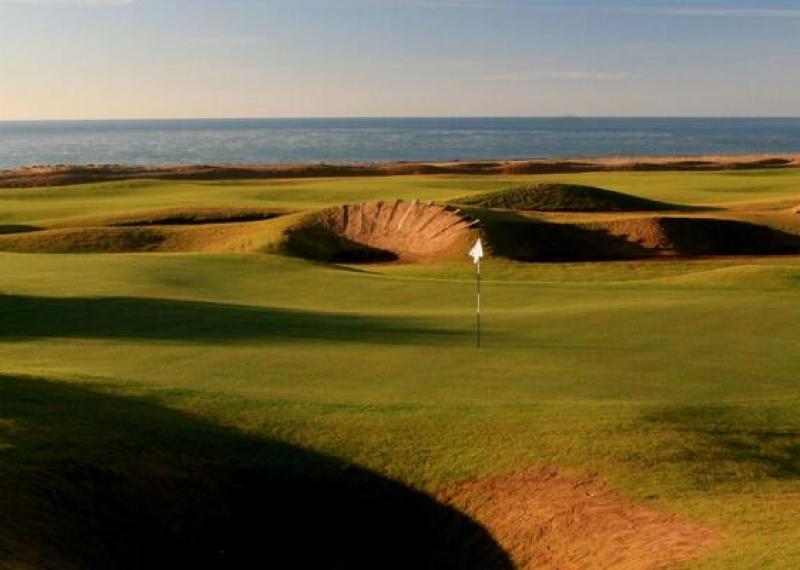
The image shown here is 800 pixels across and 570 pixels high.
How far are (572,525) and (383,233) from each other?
33.3 m

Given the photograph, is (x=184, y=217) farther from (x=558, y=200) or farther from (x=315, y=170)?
(x=315, y=170)

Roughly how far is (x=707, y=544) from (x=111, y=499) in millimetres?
6761

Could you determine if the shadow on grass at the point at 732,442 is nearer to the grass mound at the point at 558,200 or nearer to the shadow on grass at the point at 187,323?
the shadow on grass at the point at 187,323

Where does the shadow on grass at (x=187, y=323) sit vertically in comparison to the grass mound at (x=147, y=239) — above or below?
above

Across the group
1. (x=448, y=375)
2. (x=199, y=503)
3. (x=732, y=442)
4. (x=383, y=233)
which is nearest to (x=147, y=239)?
(x=383, y=233)

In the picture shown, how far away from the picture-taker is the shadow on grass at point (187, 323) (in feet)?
60.9

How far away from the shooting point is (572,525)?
10.9 meters

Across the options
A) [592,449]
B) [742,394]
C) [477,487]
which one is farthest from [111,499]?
[742,394]

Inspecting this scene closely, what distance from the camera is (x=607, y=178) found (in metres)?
78.0

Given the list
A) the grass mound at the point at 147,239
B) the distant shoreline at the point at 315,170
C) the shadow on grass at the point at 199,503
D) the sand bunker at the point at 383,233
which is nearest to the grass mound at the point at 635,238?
the sand bunker at the point at 383,233

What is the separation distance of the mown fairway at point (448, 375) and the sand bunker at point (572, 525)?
0.92 ft

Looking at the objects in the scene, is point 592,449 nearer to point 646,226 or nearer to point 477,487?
point 477,487

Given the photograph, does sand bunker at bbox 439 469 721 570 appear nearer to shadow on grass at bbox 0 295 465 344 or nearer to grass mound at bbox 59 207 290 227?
shadow on grass at bbox 0 295 465 344

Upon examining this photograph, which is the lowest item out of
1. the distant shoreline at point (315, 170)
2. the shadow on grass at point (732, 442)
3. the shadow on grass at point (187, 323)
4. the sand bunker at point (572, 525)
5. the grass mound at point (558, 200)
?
the sand bunker at point (572, 525)
